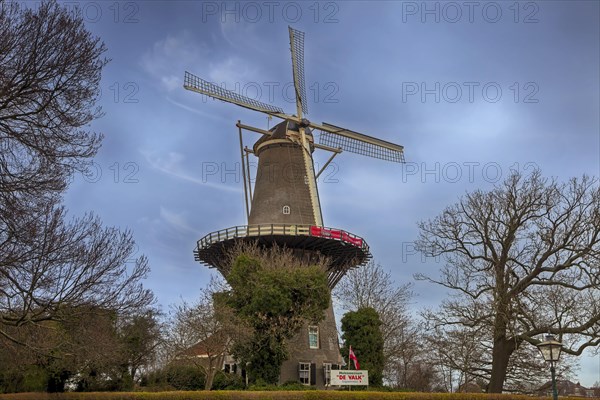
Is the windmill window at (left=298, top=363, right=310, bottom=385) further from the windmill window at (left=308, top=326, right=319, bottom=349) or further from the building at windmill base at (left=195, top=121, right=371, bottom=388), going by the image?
the windmill window at (left=308, top=326, right=319, bottom=349)

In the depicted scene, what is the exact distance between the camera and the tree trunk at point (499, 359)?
23.6m

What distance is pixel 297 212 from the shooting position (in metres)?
37.4

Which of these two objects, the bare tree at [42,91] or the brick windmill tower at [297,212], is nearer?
the bare tree at [42,91]

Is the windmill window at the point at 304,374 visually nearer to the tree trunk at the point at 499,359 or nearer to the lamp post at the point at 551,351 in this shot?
the tree trunk at the point at 499,359

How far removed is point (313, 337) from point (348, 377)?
9.23 m

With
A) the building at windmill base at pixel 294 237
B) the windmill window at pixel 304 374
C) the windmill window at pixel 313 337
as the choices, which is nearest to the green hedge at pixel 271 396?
the building at windmill base at pixel 294 237

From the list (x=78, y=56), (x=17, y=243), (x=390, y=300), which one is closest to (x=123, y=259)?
(x=17, y=243)

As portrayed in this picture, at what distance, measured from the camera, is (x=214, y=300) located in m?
28.6

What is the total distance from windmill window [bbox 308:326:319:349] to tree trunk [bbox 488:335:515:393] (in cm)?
1285

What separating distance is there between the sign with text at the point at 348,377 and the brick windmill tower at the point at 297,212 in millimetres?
5604

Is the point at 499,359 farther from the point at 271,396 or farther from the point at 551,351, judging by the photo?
the point at 271,396

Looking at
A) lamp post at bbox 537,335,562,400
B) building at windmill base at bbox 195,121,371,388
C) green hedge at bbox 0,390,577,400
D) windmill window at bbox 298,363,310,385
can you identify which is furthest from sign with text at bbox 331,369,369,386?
lamp post at bbox 537,335,562,400

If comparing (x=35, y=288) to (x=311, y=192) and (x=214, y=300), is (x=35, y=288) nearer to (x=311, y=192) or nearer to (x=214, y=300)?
(x=214, y=300)

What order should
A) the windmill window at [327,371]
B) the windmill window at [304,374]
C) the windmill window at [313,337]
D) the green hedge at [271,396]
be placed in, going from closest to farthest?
1. the green hedge at [271,396]
2. the windmill window at [304,374]
3. the windmill window at [327,371]
4. the windmill window at [313,337]
